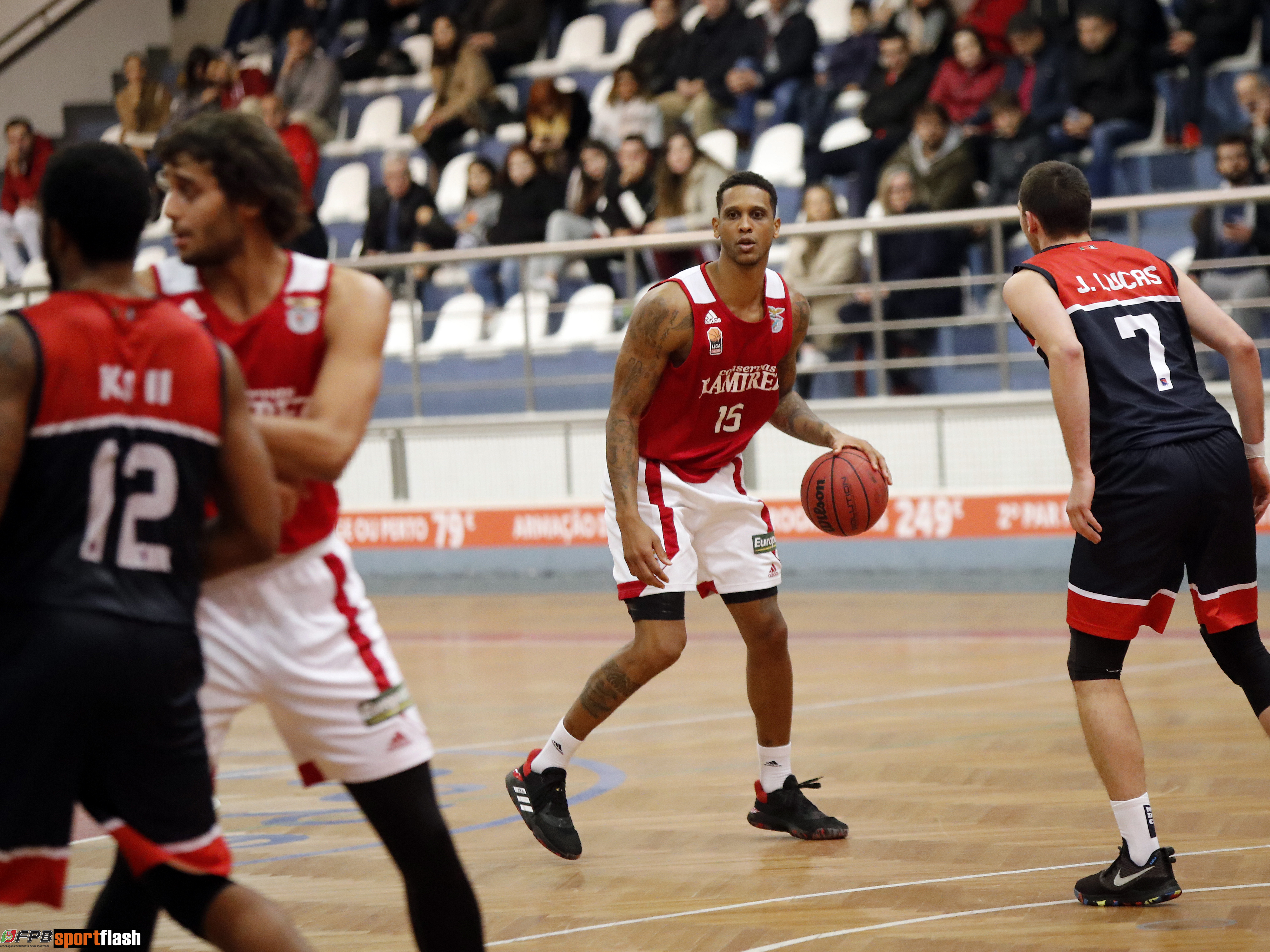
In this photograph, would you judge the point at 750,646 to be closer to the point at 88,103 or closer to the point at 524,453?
the point at 524,453

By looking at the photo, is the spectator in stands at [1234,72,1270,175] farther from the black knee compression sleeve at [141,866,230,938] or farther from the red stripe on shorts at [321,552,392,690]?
the black knee compression sleeve at [141,866,230,938]

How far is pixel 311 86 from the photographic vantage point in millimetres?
15914

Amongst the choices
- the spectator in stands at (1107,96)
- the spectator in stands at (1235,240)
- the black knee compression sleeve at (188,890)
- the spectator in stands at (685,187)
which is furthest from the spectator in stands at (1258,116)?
the black knee compression sleeve at (188,890)

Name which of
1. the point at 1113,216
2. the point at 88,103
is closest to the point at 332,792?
the point at 1113,216

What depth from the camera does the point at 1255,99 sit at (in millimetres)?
10523

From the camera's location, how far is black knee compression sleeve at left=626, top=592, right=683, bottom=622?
5207 mm

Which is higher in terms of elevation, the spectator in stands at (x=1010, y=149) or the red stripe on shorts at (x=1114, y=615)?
the spectator in stands at (x=1010, y=149)

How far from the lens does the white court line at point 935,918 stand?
163 inches

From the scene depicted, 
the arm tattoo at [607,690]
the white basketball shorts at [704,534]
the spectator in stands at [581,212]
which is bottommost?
the arm tattoo at [607,690]

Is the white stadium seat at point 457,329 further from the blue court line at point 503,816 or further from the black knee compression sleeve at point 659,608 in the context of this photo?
the black knee compression sleeve at point 659,608

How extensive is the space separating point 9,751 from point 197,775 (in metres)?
0.32

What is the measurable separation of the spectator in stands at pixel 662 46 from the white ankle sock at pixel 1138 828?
34.3 feet

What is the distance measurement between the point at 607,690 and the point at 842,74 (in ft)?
29.8

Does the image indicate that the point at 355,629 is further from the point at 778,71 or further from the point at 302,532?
the point at 778,71
